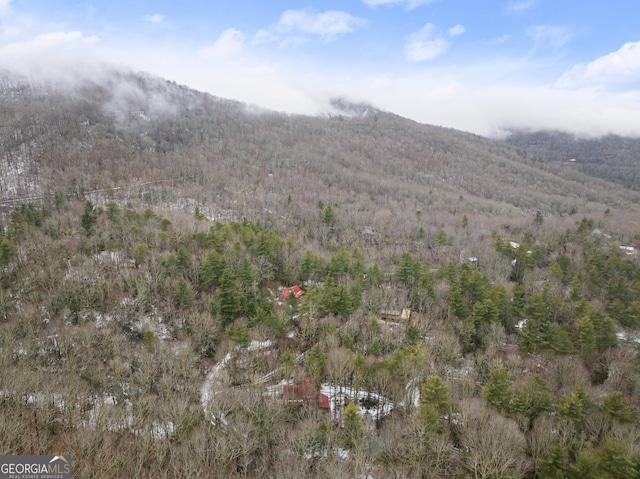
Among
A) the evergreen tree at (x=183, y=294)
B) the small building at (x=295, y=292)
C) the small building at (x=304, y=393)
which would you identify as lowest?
the small building at (x=304, y=393)

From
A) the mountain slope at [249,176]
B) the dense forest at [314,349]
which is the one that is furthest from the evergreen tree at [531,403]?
the mountain slope at [249,176]

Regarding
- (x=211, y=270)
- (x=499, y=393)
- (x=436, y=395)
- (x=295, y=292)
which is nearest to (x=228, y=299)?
(x=211, y=270)

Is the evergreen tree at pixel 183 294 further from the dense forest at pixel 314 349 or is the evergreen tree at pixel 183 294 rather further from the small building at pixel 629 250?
the small building at pixel 629 250

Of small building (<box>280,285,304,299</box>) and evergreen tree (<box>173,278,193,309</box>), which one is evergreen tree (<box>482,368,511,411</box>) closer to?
small building (<box>280,285,304,299</box>)

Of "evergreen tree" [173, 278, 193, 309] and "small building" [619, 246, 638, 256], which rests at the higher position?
"small building" [619, 246, 638, 256]

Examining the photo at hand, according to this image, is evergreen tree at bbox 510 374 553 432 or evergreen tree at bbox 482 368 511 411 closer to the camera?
evergreen tree at bbox 510 374 553 432

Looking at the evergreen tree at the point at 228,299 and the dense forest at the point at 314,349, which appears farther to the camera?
the evergreen tree at the point at 228,299

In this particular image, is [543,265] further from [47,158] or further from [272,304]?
[47,158]

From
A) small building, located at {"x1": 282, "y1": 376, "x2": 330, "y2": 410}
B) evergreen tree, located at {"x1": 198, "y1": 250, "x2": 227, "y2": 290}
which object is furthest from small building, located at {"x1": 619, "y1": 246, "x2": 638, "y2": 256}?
evergreen tree, located at {"x1": 198, "y1": 250, "x2": 227, "y2": 290}

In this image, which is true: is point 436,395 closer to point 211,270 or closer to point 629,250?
point 211,270
